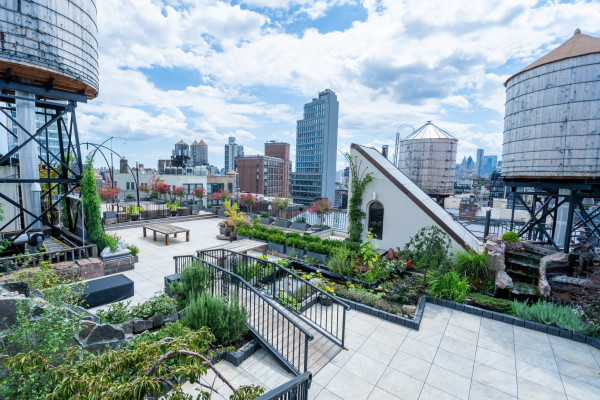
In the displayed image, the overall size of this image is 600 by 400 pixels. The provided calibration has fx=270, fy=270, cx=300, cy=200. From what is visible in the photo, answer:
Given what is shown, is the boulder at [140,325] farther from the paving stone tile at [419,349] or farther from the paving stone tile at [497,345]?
the paving stone tile at [497,345]

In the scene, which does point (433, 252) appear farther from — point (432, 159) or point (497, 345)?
point (432, 159)

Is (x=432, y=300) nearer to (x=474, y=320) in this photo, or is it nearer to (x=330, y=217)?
(x=474, y=320)

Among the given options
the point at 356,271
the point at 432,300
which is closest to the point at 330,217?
the point at 356,271

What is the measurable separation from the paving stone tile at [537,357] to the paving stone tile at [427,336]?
51.2 inches

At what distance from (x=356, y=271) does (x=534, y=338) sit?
169 inches

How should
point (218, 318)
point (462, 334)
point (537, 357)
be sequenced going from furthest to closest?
point (462, 334) → point (537, 357) → point (218, 318)

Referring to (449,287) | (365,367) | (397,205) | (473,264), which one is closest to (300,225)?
(397,205)

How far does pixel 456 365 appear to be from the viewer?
477 cm

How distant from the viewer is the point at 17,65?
7.20 metres

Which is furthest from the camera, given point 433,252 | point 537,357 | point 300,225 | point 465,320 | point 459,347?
point 300,225

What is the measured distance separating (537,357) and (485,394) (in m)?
1.80

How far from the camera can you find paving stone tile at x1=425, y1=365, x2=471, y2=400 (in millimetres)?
4156

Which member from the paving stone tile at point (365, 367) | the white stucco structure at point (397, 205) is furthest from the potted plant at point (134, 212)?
the paving stone tile at point (365, 367)

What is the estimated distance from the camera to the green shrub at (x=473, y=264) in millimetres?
8125
